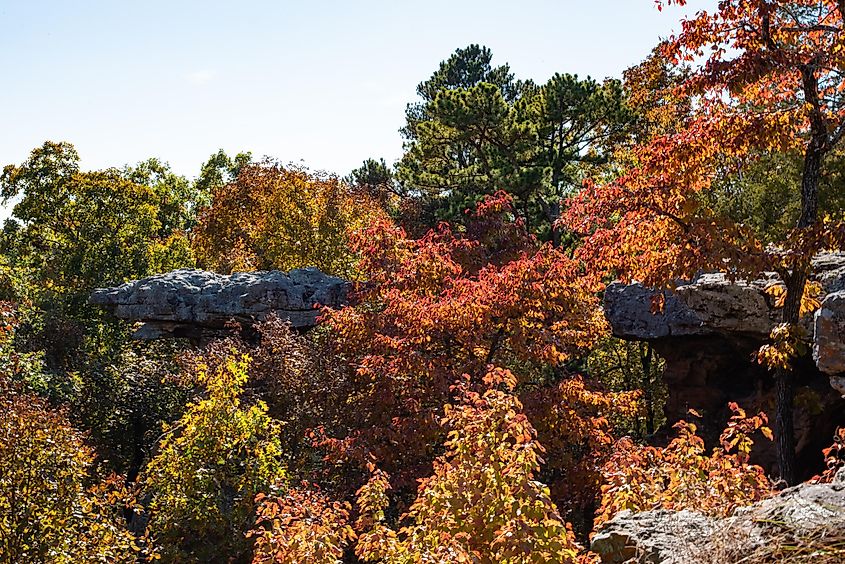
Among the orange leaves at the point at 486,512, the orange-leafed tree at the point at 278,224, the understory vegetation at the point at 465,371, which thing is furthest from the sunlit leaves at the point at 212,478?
the orange-leafed tree at the point at 278,224

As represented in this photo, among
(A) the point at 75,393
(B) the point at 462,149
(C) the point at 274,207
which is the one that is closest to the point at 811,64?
(A) the point at 75,393

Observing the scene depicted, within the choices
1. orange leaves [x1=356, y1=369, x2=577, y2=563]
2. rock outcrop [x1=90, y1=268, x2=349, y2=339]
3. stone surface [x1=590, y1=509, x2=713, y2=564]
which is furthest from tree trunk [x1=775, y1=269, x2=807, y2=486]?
rock outcrop [x1=90, y1=268, x2=349, y2=339]

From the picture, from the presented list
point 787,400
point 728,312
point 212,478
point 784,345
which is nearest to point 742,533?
point 784,345

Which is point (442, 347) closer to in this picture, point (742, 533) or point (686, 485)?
point (686, 485)

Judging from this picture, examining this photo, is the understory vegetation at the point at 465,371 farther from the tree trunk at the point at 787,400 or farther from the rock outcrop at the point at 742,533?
the rock outcrop at the point at 742,533

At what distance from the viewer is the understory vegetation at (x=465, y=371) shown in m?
5.50

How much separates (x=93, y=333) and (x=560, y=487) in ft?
37.9

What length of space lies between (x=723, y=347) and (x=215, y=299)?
821cm

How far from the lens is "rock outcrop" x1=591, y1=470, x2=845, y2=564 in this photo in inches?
124

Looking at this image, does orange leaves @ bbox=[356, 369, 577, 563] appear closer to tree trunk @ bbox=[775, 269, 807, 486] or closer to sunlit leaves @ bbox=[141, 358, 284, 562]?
sunlit leaves @ bbox=[141, 358, 284, 562]

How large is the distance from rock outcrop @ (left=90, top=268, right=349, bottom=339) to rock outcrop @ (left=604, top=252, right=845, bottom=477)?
5130 mm

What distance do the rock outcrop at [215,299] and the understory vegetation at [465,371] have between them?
0.43 meters

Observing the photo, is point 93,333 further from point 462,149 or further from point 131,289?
point 462,149

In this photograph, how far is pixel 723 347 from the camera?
1127 centimetres
